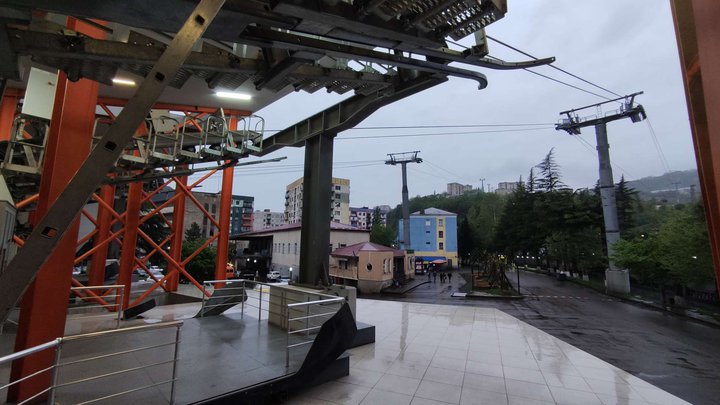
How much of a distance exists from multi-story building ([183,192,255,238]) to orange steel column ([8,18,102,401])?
50923 mm

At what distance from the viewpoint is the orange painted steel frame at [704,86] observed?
170 cm

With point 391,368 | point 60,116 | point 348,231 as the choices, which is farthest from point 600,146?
point 60,116

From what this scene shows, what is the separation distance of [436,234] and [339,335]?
50738 mm

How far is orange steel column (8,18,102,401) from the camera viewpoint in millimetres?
4184

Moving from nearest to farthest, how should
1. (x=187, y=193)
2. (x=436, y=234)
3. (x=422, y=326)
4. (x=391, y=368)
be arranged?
1. (x=391, y=368)
2. (x=422, y=326)
3. (x=187, y=193)
4. (x=436, y=234)

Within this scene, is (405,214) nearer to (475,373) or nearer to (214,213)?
(475,373)

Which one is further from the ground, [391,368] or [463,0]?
[463,0]

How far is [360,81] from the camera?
17.3 feet

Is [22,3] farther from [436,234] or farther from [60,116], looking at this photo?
[436,234]

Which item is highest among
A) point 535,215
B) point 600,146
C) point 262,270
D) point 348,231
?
point 600,146

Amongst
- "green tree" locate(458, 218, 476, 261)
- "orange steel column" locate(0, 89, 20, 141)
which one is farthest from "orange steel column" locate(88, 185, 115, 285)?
"green tree" locate(458, 218, 476, 261)

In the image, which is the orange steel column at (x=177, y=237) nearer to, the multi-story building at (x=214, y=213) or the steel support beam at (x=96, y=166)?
the steel support beam at (x=96, y=166)

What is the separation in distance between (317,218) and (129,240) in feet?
21.9

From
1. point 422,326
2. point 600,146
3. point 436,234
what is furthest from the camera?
point 436,234
